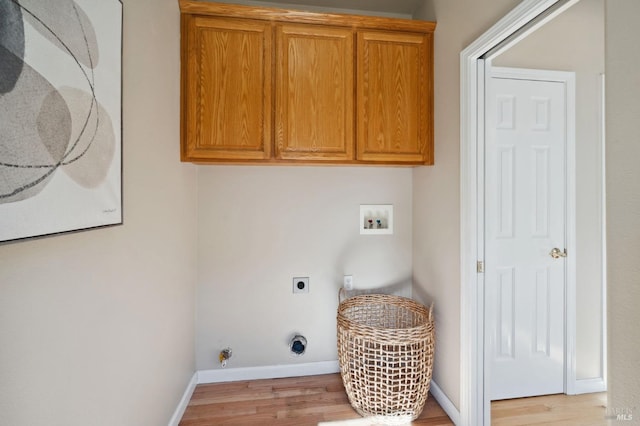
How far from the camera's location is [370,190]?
2.17 m

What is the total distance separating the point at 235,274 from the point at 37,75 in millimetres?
1597

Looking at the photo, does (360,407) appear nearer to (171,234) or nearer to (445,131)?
(171,234)

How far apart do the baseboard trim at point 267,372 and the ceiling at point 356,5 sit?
2.56 m

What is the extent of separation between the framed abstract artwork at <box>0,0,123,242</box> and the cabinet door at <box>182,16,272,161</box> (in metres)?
0.70

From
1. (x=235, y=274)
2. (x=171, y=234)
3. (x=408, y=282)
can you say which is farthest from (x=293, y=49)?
(x=408, y=282)

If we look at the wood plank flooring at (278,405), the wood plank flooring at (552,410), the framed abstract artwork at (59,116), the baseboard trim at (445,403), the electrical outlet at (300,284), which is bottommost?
the wood plank flooring at (552,410)

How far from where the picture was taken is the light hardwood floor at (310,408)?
1.65 metres

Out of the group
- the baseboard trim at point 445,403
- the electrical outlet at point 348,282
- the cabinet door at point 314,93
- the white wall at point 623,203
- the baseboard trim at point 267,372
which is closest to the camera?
the white wall at point 623,203

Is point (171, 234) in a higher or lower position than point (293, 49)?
lower

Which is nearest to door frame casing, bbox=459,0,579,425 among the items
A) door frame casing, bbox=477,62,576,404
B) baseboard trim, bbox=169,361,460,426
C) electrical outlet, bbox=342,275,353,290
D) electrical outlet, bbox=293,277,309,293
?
baseboard trim, bbox=169,361,460,426

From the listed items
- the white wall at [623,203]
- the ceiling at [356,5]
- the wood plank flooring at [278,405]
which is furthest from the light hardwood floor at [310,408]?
the ceiling at [356,5]

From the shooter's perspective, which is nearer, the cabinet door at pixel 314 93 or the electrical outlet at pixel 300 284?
the cabinet door at pixel 314 93

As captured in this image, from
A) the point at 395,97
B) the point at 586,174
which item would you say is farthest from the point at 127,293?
the point at 586,174

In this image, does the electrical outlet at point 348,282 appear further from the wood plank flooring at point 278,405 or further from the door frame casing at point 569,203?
the door frame casing at point 569,203
